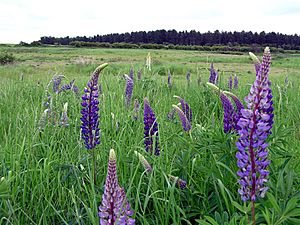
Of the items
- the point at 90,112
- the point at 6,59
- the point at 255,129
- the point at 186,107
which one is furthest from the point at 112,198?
the point at 6,59

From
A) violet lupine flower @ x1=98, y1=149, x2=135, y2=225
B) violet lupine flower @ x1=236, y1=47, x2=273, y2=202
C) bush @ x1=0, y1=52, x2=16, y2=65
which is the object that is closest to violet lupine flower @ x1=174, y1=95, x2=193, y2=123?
violet lupine flower @ x1=236, y1=47, x2=273, y2=202

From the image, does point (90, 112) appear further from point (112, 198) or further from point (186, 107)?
point (186, 107)

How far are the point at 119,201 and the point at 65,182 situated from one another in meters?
1.11

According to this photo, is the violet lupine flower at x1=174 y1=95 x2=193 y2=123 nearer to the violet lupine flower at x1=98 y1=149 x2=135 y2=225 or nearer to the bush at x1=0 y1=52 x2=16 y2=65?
the violet lupine flower at x1=98 y1=149 x2=135 y2=225

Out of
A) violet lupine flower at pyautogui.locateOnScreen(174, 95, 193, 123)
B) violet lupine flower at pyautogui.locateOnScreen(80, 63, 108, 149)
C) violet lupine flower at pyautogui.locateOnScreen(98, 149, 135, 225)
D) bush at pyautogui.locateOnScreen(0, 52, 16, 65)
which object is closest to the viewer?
violet lupine flower at pyautogui.locateOnScreen(98, 149, 135, 225)

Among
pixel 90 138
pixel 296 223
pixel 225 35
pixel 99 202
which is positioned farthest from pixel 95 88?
pixel 225 35

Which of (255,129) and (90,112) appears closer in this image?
(255,129)

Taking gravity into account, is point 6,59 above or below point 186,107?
below

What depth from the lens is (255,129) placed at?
42.3 inches

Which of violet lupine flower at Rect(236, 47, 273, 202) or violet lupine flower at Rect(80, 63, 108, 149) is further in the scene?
violet lupine flower at Rect(80, 63, 108, 149)

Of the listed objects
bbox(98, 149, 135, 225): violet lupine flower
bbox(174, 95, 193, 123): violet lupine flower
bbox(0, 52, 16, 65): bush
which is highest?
bbox(98, 149, 135, 225): violet lupine flower

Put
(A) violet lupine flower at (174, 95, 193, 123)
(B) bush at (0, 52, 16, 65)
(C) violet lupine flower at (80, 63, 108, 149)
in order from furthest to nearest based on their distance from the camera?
(B) bush at (0, 52, 16, 65), (A) violet lupine flower at (174, 95, 193, 123), (C) violet lupine flower at (80, 63, 108, 149)

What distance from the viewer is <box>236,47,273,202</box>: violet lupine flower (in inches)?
41.3

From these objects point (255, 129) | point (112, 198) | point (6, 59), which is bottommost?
point (6, 59)
